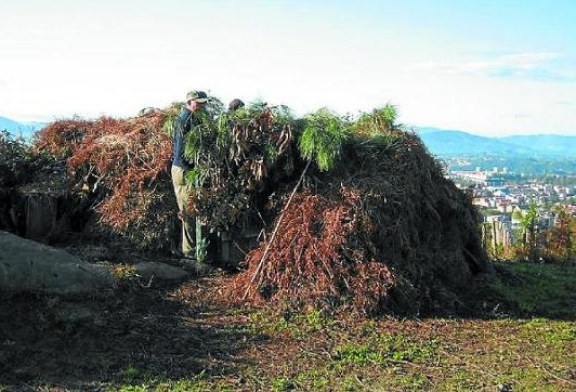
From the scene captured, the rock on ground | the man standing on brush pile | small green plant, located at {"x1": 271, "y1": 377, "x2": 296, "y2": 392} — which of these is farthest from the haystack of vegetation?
small green plant, located at {"x1": 271, "y1": 377, "x2": 296, "y2": 392}

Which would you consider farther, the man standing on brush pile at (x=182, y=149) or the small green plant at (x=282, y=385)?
the man standing on brush pile at (x=182, y=149)

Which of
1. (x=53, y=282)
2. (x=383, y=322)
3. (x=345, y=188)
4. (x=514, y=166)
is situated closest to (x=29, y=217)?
(x=53, y=282)

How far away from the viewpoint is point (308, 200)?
26.2ft

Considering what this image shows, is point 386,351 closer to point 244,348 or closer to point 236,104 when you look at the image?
point 244,348

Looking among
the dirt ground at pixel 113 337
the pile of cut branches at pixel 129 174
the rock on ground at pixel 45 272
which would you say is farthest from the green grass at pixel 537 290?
the rock on ground at pixel 45 272

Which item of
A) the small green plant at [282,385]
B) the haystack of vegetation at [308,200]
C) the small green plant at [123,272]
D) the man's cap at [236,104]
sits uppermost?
the man's cap at [236,104]

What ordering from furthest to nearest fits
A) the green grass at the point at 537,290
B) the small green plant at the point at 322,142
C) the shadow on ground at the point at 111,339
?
the green grass at the point at 537,290, the small green plant at the point at 322,142, the shadow on ground at the point at 111,339

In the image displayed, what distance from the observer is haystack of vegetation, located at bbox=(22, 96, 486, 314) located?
755 centimetres

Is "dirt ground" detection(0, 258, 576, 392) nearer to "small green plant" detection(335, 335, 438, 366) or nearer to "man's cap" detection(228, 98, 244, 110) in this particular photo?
"small green plant" detection(335, 335, 438, 366)

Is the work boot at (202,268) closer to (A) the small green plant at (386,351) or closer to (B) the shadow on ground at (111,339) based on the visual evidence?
(B) the shadow on ground at (111,339)

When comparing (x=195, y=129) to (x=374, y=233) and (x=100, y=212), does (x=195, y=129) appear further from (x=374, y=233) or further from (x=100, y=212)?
(x=374, y=233)

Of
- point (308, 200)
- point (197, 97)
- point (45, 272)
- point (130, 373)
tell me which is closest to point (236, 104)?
point (197, 97)

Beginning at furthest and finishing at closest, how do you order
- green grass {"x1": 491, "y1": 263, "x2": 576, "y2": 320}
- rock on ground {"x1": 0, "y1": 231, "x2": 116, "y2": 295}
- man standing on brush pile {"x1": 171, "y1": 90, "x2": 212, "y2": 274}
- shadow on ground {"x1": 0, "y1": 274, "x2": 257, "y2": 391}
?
man standing on brush pile {"x1": 171, "y1": 90, "x2": 212, "y2": 274}
green grass {"x1": 491, "y1": 263, "x2": 576, "y2": 320}
rock on ground {"x1": 0, "y1": 231, "x2": 116, "y2": 295}
shadow on ground {"x1": 0, "y1": 274, "x2": 257, "y2": 391}

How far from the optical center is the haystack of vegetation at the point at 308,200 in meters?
7.55
